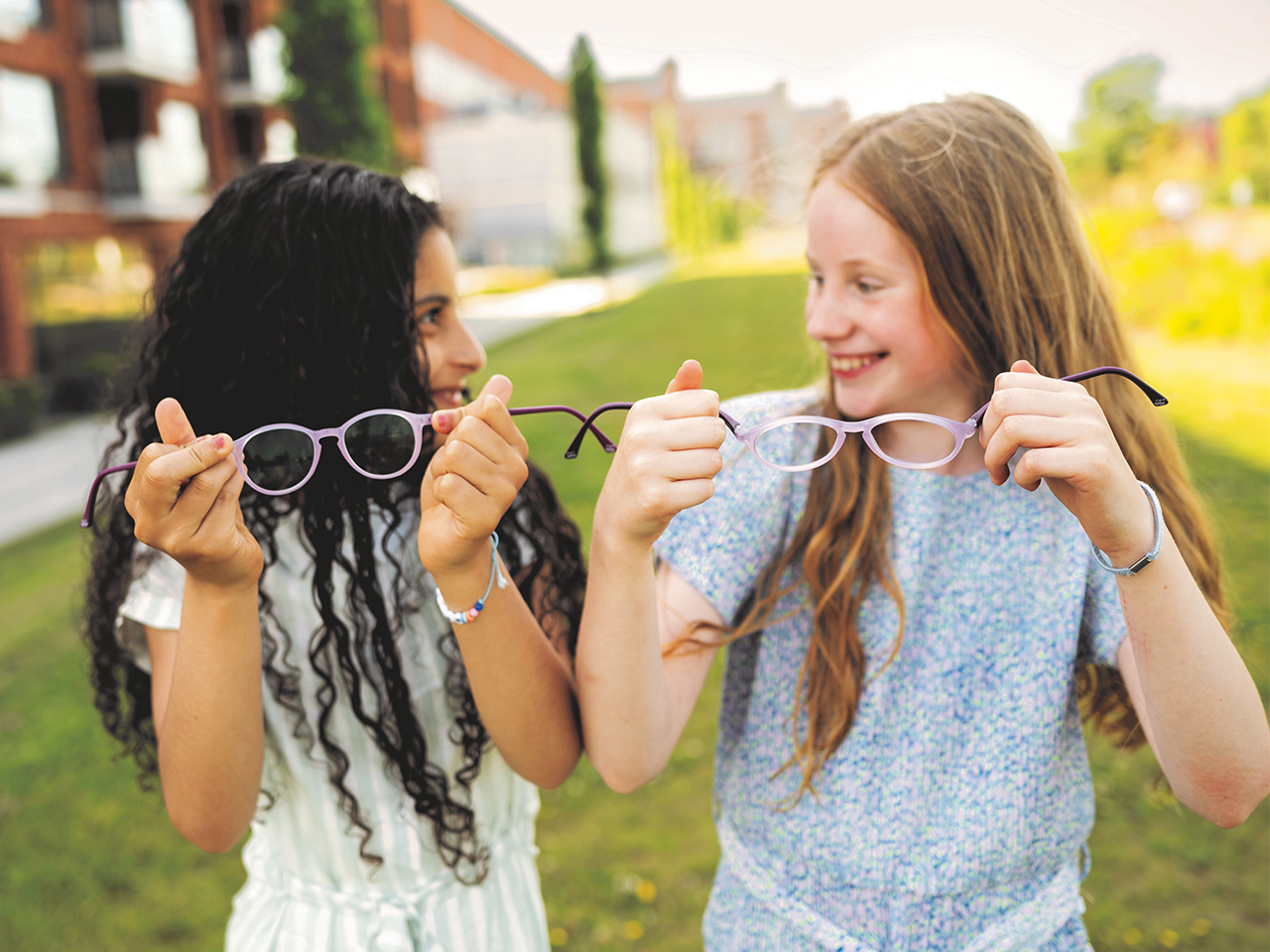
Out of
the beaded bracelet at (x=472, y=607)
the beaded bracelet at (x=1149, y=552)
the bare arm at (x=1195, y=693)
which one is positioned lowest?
the bare arm at (x=1195, y=693)

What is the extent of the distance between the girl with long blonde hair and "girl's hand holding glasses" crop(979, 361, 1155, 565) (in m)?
0.22

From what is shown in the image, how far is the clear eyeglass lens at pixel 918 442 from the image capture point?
1586mm

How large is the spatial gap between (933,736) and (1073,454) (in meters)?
0.58

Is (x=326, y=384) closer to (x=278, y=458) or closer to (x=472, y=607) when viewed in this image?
(x=278, y=458)

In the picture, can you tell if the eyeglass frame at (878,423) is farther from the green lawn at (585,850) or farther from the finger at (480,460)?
the green lawn at (585,850)

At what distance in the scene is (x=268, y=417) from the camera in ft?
4.81

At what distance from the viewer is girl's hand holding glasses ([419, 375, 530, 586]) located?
1.16 metres

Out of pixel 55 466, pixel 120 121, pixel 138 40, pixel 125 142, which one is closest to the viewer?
pixel 55 466

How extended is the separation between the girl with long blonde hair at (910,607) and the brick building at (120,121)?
48.1 ft

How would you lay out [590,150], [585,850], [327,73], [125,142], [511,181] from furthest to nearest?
[511,181] < [590,150] < [125,142] < [327,73] < [585,850]

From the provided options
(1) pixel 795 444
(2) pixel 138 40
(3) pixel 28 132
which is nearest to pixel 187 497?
(1) pixel 795 444

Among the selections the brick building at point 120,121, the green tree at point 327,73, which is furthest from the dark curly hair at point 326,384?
the brick building at point 120,121

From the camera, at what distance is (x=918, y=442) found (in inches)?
62.6

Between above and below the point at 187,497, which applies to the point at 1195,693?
below
